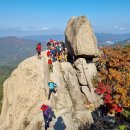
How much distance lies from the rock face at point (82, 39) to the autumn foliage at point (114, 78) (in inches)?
102

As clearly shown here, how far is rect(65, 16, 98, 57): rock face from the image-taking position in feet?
132

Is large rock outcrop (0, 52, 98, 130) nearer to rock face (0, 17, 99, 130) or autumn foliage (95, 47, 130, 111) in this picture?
rock face (0, 17, 99, 130)

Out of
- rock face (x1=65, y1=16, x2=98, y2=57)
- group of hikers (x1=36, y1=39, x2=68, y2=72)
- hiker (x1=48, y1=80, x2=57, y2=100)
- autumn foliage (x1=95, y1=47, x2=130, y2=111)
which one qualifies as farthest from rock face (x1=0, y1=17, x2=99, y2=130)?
autumn foliage (x1=95, y1=47, x2=130, y2=111)

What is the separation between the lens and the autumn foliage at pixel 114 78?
34684 mm

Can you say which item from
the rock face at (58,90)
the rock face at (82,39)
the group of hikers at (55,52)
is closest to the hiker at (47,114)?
the rock face at (58,90)

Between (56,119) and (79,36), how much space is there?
17.1 metres

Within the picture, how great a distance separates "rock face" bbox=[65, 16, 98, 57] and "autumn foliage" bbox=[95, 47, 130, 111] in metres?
2.58

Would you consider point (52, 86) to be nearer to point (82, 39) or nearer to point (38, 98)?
point (38, 98)

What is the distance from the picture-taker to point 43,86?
3234 centimetres

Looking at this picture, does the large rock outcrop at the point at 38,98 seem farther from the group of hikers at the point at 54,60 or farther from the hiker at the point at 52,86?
the group of hikers at the point at 54,60

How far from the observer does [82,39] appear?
1601 inches

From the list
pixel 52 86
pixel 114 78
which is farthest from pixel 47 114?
pixel 114 78

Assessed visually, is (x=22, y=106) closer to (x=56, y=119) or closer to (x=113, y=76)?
(x=56, y=119)

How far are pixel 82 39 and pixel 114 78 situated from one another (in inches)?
310
